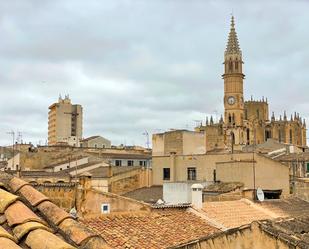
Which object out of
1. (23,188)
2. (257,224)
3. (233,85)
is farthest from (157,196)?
(233,85)

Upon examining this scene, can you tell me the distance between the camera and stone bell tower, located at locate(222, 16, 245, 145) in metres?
→ 109

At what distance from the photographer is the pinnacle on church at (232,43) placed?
368ft

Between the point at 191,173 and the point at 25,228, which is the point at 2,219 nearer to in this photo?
the point at 25,228

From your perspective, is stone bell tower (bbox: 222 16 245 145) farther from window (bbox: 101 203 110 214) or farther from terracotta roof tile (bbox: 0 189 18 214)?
terracotta roof tile (bbox: 0 189 18 214)

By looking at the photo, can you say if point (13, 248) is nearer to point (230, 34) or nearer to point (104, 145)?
point (104, 145)

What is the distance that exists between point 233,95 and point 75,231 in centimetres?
10607

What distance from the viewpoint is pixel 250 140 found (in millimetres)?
112500

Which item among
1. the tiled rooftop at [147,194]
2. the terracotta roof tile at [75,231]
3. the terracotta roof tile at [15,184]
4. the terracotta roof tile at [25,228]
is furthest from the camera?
the tiled rooftop at [147,194]

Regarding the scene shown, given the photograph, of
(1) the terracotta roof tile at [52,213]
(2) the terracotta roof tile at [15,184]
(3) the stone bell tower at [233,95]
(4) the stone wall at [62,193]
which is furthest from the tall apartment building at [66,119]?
(1) the terracotta roof tile at [52,213]

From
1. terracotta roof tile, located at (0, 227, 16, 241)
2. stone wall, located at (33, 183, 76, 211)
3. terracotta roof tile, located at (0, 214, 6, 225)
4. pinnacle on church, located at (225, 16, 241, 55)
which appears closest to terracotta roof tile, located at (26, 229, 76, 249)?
terracotta roof tile, located at (0, 227, 16, 241)

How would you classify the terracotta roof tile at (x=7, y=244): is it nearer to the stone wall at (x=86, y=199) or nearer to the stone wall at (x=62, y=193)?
the stone wall at (x=86, y=199)

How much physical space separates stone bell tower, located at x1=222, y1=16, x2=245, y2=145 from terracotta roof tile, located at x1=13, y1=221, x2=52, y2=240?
105m

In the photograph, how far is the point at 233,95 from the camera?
109 m

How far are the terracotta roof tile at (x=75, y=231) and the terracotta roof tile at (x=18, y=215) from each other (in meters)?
0.28
